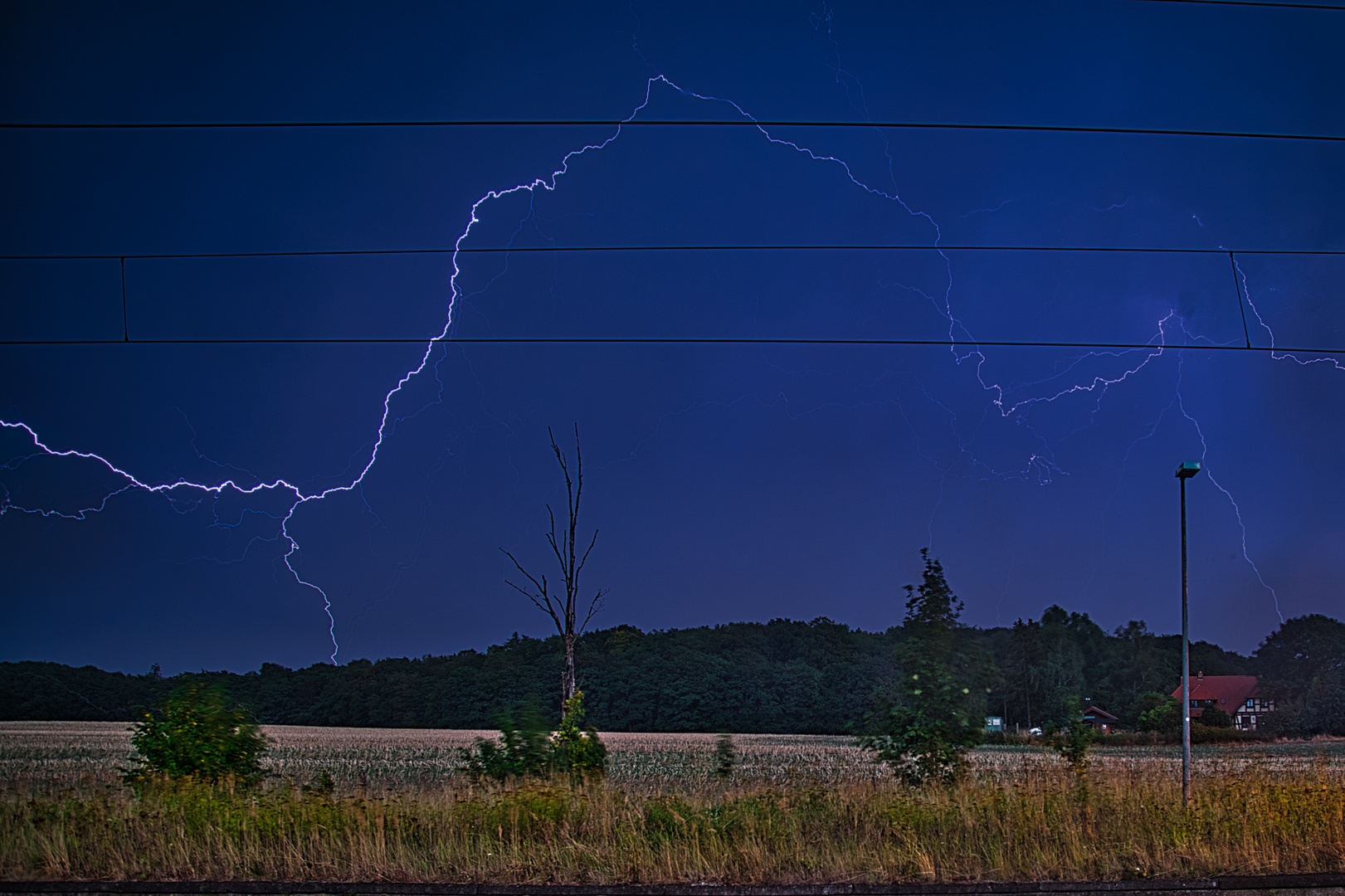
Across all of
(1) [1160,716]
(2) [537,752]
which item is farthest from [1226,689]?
(2) [537,752]

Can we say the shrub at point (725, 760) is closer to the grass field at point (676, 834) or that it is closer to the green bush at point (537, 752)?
the grass field at point (676, 834)

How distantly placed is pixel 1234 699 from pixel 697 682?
3660 cm

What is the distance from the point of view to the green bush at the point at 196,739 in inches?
400

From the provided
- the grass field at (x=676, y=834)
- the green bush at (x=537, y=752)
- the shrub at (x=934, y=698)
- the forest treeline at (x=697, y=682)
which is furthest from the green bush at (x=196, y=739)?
the forest treeline at (x=697, y=682)

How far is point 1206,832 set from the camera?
7766 millimetres

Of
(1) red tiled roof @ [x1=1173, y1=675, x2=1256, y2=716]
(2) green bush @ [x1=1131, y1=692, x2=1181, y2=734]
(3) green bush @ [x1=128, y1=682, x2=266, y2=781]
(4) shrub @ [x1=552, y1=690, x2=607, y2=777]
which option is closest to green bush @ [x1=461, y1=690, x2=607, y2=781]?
(4) shrub @ [x1=552, y1=690, x2=607, y2=777]

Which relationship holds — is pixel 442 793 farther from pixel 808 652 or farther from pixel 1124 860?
pixel 808 652

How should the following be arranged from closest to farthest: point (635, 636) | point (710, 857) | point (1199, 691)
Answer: point (710, 857) < point (635, 636) < point (1199, 691)

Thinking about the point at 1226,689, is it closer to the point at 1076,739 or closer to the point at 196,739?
the point at 1076,739

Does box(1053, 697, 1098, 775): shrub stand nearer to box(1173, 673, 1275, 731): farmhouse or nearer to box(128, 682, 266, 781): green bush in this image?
box(128, 682, 266, 781): green bush

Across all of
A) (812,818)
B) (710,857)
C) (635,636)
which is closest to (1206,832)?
(812,818)

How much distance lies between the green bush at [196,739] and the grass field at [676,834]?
59 cm

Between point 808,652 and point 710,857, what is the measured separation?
44178mm

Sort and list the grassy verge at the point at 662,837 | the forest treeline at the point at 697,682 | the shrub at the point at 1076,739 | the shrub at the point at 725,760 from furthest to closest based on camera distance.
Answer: the forest treeline at the point at 697,682
the shrub at the point at 1076,739
the shrub at the point at 725,760
the grassy verge at the point at 662,837
